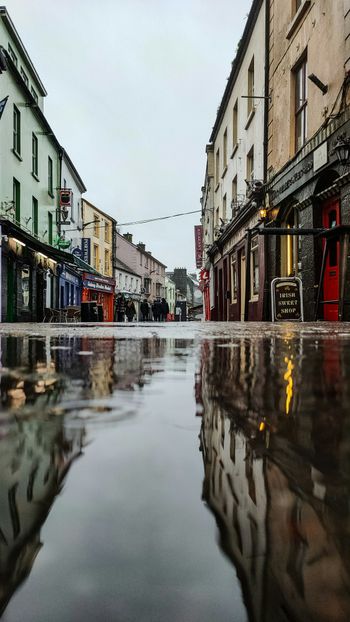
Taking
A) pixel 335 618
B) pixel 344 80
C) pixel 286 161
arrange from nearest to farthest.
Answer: pixel 335 618 → pixel 344 80 → pixel 286 161

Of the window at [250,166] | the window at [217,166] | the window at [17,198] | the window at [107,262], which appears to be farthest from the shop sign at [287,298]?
the window at [107,262]

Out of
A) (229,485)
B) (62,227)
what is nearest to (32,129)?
(62,227)

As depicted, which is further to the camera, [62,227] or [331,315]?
[62,227]

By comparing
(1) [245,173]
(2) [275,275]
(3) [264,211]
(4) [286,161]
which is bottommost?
(2) [275,275]

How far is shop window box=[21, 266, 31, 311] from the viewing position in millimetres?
16016

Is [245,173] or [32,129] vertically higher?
[32,129]

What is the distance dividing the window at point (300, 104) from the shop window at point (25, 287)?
34.2 feet

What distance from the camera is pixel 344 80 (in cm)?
735

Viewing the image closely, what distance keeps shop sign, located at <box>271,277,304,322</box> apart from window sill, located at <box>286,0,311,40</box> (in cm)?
537

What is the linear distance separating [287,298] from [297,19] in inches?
230

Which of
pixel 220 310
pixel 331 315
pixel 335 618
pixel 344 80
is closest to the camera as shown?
pixel 335 618

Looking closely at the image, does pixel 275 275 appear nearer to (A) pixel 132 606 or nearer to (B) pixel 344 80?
(B) pixel 344 80

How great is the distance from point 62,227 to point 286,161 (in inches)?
599

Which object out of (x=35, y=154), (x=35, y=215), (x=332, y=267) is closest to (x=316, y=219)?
(x=332, y=267)
